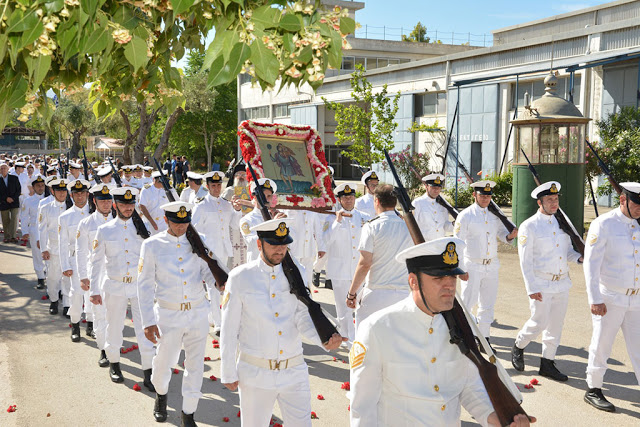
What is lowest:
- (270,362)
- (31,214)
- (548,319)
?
(548,319)

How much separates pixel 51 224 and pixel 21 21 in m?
9.05

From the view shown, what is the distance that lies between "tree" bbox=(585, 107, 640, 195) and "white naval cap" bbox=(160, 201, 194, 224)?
15.3 metres

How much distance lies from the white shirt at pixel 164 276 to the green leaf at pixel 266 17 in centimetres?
380

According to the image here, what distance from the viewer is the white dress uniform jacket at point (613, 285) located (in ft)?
22.2

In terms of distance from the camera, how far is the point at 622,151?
63.5 ft

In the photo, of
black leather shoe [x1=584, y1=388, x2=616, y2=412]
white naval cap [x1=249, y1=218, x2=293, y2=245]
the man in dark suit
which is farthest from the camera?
the man in dark suit

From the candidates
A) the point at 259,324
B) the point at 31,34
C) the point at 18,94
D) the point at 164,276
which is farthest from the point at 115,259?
the point at 31,34

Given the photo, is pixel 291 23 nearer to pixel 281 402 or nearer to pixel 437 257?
pixel 437 257

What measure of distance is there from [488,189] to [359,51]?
43.5 metres

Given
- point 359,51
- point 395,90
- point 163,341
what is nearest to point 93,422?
point 163,341

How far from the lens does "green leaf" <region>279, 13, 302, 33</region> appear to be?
9.86 feet

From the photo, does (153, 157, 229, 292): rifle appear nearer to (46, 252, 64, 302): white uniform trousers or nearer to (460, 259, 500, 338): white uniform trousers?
(460, 259, 500, 338): white uniform trousers

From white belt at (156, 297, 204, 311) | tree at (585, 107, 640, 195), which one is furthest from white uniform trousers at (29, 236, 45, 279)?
tree at (585, 107, 640, 195)

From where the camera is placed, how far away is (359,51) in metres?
50.8
